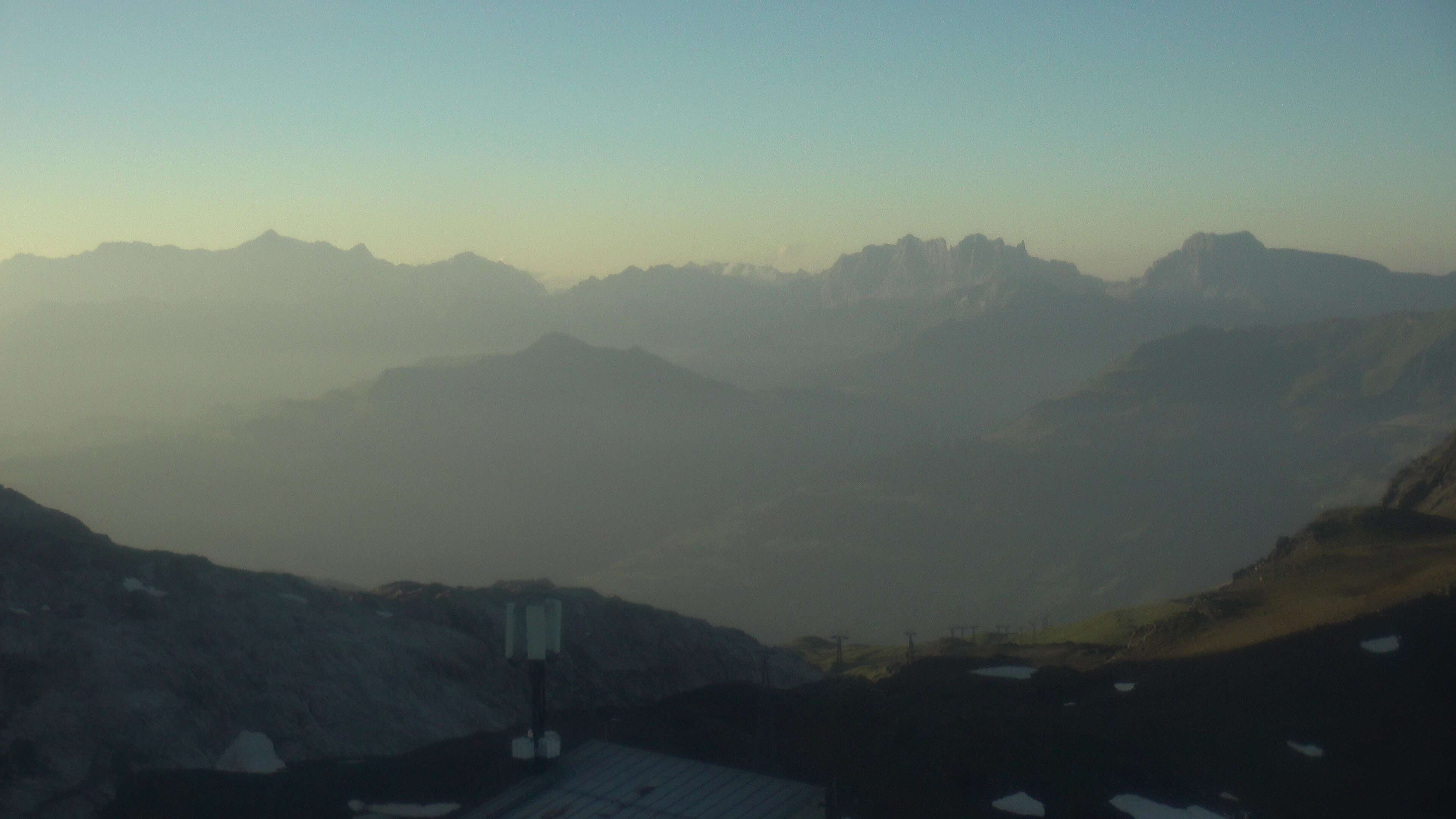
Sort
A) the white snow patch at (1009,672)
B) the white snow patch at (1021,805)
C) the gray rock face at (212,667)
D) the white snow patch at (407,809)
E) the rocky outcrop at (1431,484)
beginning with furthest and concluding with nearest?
the rocky outcrop at (1431,484) < the white snow patch at (1009,672) < the gray rock face at (212,667) < the white snow patch at (407,809) < the white snow patch at (1021,805)

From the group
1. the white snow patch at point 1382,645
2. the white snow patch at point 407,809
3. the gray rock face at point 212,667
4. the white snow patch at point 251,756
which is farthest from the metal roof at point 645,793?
the white snow patch at point 1382,645

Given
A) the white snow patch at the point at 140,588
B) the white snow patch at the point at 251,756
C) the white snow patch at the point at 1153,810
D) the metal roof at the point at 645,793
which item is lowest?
the white snow patch at the point at 251,756

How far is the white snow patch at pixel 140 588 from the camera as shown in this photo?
47.7m

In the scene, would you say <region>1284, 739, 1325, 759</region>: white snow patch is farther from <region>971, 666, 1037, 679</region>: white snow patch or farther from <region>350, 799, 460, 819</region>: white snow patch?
<region>350, 799, 460, 819</region>: white snow patch

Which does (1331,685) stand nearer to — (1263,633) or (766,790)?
(1263,633)

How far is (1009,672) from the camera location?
6819 cm

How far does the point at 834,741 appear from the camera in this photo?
43344mm

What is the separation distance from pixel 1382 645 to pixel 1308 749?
1058 cm

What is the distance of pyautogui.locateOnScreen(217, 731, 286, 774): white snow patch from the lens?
1570 inches

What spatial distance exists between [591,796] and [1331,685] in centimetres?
3910

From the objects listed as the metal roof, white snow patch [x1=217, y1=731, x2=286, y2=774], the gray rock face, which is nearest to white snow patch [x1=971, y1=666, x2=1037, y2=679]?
the gray rock face

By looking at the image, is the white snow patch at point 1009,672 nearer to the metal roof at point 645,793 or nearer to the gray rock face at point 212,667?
the gray rock face at point 212,667

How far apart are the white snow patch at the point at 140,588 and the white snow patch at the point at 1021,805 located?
37323 mm

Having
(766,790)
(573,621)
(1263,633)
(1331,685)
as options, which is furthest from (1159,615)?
(766,790)
